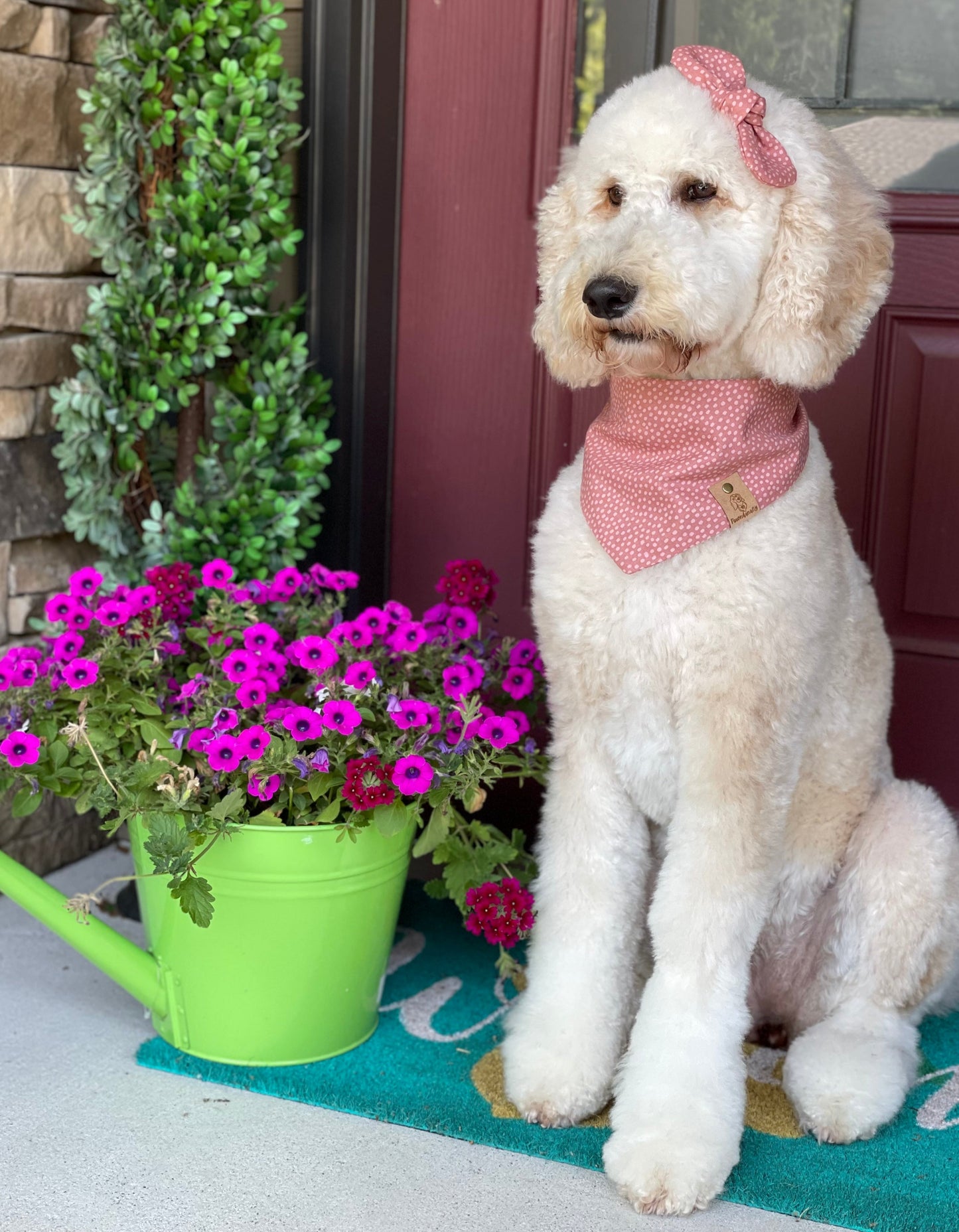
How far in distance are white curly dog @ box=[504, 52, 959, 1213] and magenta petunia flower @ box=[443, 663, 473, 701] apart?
0.65ft

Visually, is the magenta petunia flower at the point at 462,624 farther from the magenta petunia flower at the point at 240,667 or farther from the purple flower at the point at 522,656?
the magenta petunia flower at the point at 240,667

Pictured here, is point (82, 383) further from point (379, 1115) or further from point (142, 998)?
point (379, 1115)

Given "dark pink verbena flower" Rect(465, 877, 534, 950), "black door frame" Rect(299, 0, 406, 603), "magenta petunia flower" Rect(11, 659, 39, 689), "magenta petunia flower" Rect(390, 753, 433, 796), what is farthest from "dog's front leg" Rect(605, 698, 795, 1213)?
"black door frame" Rect(299, 0, 406, 603)

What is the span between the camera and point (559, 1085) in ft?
6.70

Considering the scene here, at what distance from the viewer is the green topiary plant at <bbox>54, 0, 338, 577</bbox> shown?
8.29 feet

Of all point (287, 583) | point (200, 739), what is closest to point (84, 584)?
point (287, 583)

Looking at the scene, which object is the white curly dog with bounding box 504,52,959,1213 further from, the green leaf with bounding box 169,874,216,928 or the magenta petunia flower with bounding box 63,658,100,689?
the magenta petunia flower with bounding box 63,658,100,689

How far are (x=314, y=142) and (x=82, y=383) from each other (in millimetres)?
705

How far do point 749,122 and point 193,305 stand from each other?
3.86ft

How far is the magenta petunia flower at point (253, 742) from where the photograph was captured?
2.02 m

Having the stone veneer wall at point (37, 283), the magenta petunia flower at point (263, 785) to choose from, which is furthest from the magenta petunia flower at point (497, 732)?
the stone veneer wall at point (37, 283)

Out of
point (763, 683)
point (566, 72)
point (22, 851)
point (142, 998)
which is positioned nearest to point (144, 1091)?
point (142, 998)

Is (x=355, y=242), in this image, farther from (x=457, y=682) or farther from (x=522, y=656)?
(x=457, y=682)

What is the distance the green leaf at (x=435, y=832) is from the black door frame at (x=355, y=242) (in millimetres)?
963
